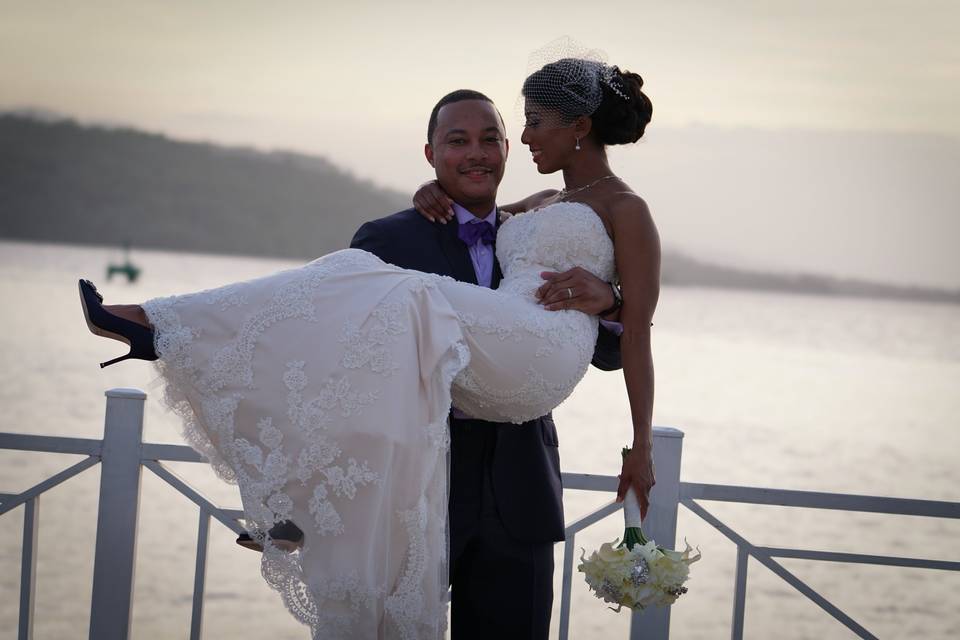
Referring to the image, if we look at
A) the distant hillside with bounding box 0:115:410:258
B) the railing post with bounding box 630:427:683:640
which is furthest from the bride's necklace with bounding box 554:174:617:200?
the distant hillside with bounding box 0:115:410:258

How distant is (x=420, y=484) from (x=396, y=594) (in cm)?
29

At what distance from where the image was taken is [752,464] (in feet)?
53.6

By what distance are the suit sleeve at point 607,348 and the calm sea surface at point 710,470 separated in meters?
1.29

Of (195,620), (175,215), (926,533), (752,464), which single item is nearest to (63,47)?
(175,215)

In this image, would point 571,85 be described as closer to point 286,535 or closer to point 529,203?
point 529,203

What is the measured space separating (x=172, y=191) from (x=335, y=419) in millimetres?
31912

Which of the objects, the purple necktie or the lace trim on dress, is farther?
the purple necktie

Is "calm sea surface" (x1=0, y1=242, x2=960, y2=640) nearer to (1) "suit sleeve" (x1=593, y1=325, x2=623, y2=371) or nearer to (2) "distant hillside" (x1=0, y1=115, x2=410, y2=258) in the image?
(1) "suit sleeve" (x1=593, y1=325, x2=623, y2=371)

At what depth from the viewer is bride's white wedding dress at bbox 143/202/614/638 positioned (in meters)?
2.53

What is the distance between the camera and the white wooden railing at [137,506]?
357 cm

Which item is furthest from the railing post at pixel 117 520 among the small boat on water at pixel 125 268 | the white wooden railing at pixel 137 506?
the small boat on water at pixel 125 268

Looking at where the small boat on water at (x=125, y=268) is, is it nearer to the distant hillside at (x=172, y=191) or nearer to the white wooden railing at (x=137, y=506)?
the distant hillside at (x=172, y=191)

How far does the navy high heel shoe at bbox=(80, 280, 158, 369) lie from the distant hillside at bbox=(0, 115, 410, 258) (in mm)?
24113

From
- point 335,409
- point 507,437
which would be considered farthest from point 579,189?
point 335,409
